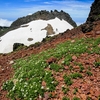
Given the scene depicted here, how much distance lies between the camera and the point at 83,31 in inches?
1183

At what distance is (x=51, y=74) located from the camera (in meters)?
20.1

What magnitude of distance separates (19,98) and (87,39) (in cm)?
1018

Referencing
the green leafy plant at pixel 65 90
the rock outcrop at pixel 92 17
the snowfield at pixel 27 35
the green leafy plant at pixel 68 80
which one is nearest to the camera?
the green leafy plant at pixel 65 90

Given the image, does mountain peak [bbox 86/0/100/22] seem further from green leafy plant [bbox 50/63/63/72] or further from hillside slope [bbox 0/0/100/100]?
green leafy plant [bbox 50/63/63/72]

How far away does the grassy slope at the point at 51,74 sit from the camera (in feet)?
60.7

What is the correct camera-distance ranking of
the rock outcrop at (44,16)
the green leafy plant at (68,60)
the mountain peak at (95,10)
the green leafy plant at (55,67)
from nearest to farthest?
1. the green leafy plant at (55,67)
2. the green leafy plant at (68,60)
3. the mountain peak at (95,10)
4. the rock outcrop at (44,16)

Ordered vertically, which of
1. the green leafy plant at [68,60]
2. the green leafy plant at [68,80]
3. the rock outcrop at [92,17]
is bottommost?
the green leafy plant at [68,80]

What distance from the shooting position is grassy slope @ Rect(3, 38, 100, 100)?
60.7ft

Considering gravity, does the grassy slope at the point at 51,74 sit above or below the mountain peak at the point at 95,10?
below

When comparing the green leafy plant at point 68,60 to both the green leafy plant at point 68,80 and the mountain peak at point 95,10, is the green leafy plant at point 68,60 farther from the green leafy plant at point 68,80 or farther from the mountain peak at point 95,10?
the mountain peak at point 95,10

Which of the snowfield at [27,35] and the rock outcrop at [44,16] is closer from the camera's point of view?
the snowfield at [27,35]

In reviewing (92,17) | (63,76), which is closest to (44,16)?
(92,17)

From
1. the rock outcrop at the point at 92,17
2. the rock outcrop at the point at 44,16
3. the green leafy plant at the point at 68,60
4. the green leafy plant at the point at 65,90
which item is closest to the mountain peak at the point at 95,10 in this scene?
the rock outcrop at the point at 92,17

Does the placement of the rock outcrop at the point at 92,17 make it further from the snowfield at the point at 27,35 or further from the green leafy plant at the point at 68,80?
the snowfield at the point at 27,35
